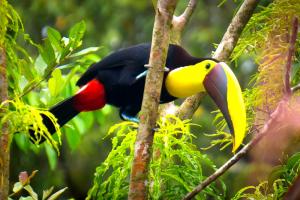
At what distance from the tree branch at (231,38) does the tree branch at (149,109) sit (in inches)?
27.0

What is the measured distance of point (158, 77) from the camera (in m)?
1.59

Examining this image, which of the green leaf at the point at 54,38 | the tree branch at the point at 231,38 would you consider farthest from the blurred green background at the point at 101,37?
the green leaf at the point at 54,38

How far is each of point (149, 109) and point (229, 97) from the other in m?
0.38

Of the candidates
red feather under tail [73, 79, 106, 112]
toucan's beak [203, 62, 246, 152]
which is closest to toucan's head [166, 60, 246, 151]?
toucan's beak [203, 62, 246, 152]

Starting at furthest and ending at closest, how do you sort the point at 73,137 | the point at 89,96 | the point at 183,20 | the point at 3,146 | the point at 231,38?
the point at 73,137 → the point at 89,96 → the point at 183,20 → the point at 231,38 → the point at 3,146

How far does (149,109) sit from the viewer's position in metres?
1.60

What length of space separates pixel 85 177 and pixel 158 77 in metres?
3.61

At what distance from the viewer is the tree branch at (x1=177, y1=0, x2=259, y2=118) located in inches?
89.1

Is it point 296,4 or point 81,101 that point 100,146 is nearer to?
point 81,101

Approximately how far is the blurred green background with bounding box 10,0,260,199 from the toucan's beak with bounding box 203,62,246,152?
8.12 ft

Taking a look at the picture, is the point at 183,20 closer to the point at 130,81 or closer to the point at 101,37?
the point at 130,81

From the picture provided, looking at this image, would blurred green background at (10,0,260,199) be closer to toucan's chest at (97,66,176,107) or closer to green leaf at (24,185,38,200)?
toucan's chest at (97,66,176,107)

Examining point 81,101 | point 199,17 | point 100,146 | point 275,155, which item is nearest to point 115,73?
point 81,101

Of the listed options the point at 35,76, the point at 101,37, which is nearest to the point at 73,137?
the point at 35,76
